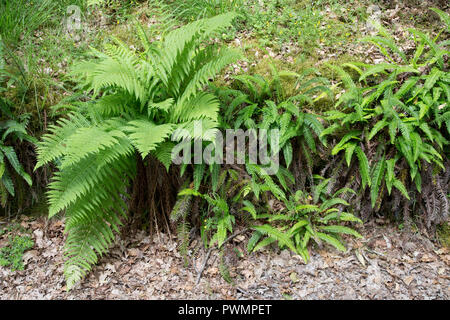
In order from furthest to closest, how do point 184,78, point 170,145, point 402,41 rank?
point 402,41, point 184,78, point 170,145

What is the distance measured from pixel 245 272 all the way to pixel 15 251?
2.27 metres

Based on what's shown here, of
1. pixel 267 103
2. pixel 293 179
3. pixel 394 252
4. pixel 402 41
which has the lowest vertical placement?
pixel 394 252

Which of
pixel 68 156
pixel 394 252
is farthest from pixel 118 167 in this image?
pixel 394 252

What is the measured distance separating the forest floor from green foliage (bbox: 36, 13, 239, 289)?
0.96ft

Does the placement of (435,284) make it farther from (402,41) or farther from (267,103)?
(402,41)

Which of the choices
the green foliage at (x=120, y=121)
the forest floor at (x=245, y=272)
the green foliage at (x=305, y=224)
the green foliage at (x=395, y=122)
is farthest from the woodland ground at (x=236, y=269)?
the green foliage at (x=395, y=122)

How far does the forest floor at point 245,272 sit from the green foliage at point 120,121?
0.29m

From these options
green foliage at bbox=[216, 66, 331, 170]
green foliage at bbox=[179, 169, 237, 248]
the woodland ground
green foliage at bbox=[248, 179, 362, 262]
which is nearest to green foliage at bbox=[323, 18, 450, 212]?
green foliage at bbox=[216, 66, 331, 170]

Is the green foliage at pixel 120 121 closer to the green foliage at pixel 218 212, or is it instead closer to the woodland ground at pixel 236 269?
the woodland ground at pixel 236 269

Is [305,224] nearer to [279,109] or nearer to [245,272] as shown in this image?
[245,272]

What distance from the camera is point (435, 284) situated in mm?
3164

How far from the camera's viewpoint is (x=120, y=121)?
310 centimetres

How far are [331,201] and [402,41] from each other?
2.13 m

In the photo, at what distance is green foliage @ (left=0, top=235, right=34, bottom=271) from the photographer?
3.36m
